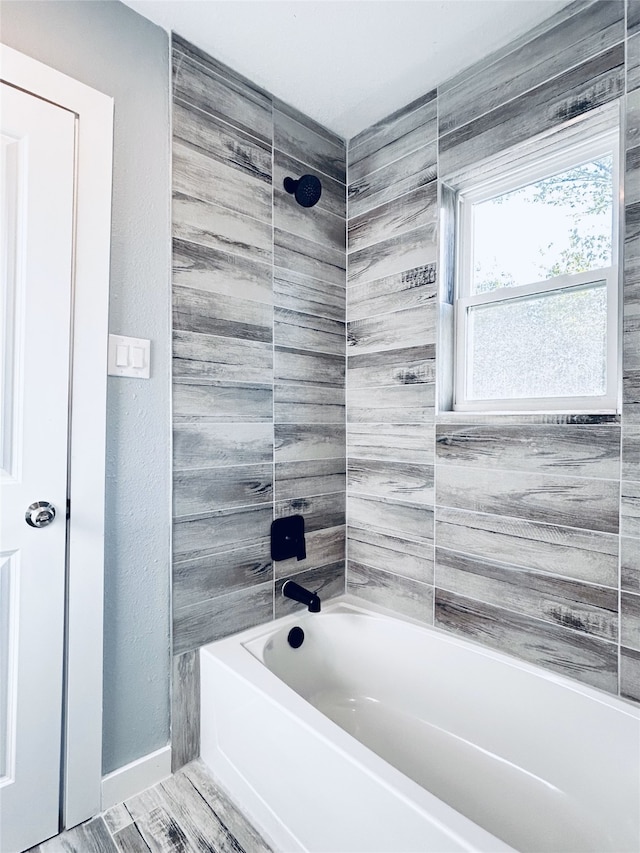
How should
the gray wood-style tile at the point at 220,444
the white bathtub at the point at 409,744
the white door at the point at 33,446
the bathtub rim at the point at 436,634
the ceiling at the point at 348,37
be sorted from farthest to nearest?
the gray wood-style tile at the point at 220,444 → the ceiling at the point at 348,37 → the bathtub rim at the point at 436,634 → the white door at the point at 33,446 → the white bathtub at the point at 409,744

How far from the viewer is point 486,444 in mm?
1663

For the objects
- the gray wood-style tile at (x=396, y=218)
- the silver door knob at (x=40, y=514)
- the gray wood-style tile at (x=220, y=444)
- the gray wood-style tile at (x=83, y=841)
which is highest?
the gray wood-style tile at (x=396, y=218)

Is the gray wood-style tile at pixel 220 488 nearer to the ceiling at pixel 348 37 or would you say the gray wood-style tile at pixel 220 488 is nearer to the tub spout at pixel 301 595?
the tub spout at pixel 301 595

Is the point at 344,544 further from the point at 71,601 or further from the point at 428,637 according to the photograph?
the point at 71,601

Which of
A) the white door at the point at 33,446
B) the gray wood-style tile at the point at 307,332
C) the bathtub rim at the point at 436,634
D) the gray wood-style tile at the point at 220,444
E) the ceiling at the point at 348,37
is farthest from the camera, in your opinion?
the gray wood-style tile at the point at 307,332

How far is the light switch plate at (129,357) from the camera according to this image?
1443 millimetres

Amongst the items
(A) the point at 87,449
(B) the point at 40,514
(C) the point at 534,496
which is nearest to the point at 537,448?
(C) the point at 534,496

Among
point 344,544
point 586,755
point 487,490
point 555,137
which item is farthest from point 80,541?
point 555,137

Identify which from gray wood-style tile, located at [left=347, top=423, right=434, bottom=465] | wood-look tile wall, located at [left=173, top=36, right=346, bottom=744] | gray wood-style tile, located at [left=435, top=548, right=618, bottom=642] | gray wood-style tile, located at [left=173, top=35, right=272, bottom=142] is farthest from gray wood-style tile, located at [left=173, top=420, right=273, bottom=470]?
gray wood-style tile, located at [left=173, top=35, right=272, bottom=142]

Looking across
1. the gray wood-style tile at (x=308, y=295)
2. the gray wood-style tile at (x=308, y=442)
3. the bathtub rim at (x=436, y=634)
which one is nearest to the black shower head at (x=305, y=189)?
the gray wood-style tile at (x=308, y=295)

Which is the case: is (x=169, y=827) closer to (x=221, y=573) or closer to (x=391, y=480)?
(x=221, y=573)

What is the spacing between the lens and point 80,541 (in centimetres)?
137

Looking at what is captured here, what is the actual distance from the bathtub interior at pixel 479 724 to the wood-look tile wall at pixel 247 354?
0.81 feet

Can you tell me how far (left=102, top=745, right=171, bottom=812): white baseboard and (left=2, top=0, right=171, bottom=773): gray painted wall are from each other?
0.02 meters
